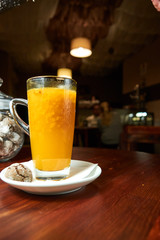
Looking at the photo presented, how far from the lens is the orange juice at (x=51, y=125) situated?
1.56 feet

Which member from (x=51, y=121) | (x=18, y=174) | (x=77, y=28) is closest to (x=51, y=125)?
(x=51, y=121)

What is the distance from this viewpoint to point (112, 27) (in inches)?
165

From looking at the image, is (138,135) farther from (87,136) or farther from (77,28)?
(77,28)

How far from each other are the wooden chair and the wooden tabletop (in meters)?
1.87

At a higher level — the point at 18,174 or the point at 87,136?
the point at 18,174

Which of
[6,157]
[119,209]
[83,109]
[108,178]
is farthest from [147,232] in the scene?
[83,109]

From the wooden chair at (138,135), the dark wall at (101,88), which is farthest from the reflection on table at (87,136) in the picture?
the dark wall at (101,88)

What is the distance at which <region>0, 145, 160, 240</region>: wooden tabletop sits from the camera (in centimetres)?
25

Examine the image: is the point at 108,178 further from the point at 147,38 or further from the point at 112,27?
the point at 147,38

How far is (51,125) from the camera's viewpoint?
48 centimetres

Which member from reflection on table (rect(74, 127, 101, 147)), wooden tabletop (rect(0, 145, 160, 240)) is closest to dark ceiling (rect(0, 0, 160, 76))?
reflection on table (rect(74, 127, 101, 147))

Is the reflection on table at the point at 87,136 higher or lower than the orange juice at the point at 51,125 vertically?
lower

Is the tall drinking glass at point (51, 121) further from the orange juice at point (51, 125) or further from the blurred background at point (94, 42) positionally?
the blurred background at point (94, 42)

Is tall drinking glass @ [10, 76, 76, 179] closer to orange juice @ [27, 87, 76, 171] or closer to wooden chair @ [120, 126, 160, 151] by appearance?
orange juice @ [27, 87, 76, 171]
